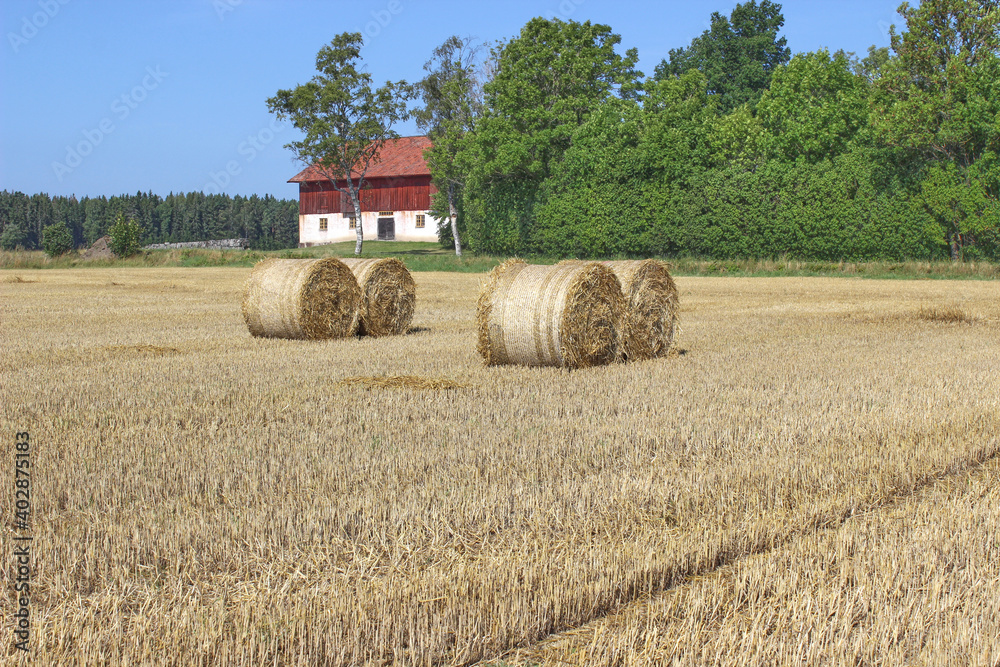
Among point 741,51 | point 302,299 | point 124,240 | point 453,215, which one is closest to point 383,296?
point 302,299

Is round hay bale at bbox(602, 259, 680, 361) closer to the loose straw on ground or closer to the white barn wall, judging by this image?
the loose straw on ground

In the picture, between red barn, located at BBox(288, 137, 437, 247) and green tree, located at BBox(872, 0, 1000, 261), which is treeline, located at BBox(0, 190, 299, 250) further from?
green tree, located at BBox(872, 0, 1000, 261)

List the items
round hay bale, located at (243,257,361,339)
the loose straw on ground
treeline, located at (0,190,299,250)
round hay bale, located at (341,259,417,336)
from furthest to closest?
treeline, located at (0,190,299,250) < round hay bale, located at (341,259,417,336) < round hay bale, located at (243,257,361,339) < the loose straw on ground

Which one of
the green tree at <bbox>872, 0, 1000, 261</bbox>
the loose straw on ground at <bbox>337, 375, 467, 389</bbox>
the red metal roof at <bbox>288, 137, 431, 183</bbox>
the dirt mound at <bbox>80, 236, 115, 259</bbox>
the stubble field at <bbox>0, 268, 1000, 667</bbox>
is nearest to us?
the stubble field at <bbox>0, 268, 1000, 667</bbox>

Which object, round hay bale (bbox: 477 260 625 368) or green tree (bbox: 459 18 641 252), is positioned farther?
green tree (bbox: 459 18 641 252)

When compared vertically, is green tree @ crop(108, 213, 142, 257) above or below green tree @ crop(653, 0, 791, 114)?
below

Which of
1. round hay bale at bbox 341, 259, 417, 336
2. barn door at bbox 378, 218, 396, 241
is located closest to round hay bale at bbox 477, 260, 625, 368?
round hay bale at bbox 341, 259, 417, 336

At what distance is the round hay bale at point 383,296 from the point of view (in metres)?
15.6

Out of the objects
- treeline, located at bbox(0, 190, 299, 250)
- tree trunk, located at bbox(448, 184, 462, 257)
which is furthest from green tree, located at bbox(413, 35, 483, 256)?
treeline, located at bbox(0, 190, 299, 250)

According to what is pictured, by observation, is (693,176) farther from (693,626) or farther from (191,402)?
(693,626)

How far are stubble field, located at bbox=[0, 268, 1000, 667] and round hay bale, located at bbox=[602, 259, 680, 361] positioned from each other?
165 cm

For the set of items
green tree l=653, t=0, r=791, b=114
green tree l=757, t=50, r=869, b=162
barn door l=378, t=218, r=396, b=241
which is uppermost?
green tree l=653, t=0, r=791, b=114

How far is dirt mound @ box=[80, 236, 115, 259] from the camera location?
172ft

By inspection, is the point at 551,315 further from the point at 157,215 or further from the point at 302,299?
the point at 157,215
